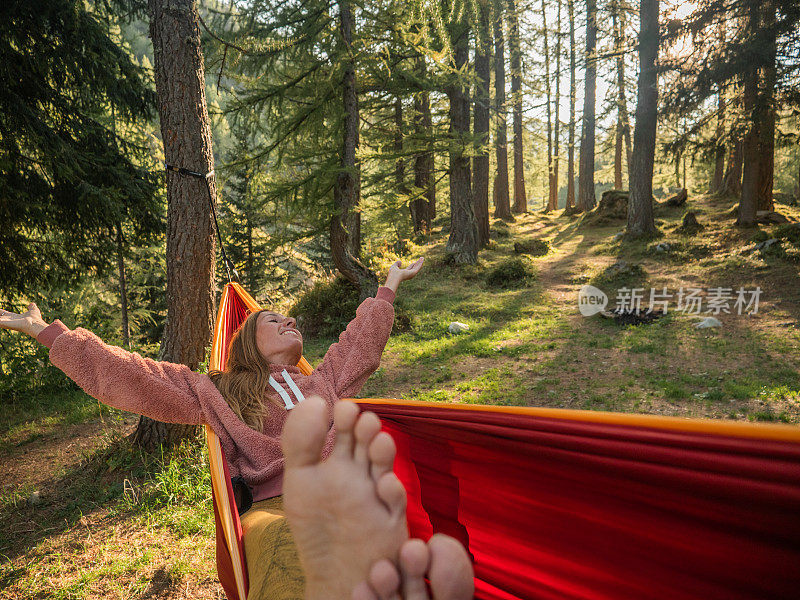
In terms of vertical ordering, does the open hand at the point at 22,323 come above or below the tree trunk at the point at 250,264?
below

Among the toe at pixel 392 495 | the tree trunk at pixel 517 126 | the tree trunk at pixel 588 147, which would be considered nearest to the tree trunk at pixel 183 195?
the toe at pixel 392 495

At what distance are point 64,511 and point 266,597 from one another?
196 cm

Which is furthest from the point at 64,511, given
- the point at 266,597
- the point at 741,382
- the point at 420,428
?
the point at 741,382

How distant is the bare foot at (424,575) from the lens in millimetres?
605

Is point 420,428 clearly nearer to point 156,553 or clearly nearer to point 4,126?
point 156,553

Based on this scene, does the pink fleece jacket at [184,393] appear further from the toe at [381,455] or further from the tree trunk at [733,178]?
the tree trunk at [733,178]

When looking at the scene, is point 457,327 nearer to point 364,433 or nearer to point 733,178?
point 364,433

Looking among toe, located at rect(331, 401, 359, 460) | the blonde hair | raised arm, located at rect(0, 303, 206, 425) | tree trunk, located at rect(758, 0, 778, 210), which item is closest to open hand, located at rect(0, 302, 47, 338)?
raised arm, located at rect(0, 303, 206, 425)

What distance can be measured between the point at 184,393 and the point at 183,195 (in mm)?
1448

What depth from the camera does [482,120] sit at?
742 centimetres

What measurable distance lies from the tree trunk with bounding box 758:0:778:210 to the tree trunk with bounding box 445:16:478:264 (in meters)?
3.84

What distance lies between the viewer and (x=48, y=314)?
5.08m

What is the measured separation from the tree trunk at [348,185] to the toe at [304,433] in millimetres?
3986

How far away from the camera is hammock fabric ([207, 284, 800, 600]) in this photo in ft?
1.88
